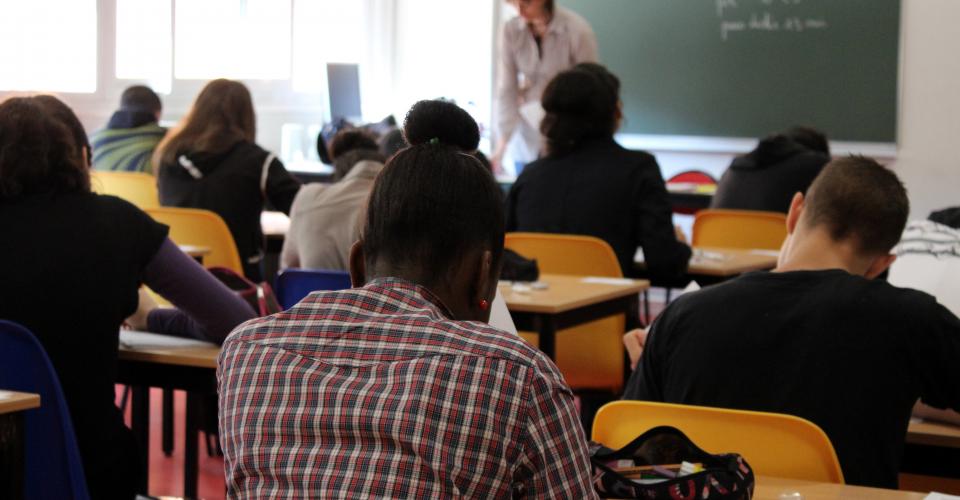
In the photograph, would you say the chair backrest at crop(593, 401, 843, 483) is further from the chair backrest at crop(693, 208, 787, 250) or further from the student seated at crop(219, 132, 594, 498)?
the chair backrest at crop(693, 208, 787, 250)

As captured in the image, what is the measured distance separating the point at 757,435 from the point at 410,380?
80 cm

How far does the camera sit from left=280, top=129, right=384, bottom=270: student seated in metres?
4.06

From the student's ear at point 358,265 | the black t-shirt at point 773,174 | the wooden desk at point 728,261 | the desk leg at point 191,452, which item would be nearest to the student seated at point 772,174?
the black t-shirt at point 773,174

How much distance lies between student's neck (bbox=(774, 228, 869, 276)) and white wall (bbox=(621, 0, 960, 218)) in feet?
18.3

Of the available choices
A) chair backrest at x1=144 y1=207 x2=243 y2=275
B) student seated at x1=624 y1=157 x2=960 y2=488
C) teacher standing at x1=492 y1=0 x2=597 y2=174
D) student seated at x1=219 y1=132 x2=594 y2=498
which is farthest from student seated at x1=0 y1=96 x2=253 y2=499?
teacher standing at x1=492 y1=0 x2=597 y2=174

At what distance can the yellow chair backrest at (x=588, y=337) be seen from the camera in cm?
435

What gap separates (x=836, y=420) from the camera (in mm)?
2096

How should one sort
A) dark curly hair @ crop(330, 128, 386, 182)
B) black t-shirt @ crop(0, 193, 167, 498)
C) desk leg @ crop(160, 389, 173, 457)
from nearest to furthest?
black t-shirt @ crop(0, 193, 167, 498), dark curly hair @ crop(330, 128, 386, 182), desk leg @ crop(160, 389, 173, 457)

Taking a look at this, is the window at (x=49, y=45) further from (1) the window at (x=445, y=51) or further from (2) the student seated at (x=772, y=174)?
(2) the student seated at (x=772, y=174)

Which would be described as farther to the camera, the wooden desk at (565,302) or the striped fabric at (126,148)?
the striped fabric at (126,148)

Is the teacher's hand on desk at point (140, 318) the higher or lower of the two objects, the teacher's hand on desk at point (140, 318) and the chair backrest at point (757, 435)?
the lower

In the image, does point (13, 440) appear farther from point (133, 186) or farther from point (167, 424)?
point (133, 186)

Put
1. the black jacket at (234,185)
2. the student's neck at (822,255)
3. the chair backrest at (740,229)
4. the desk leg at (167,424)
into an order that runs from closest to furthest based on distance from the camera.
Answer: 1. the student's neck at (822,255)
2. the desk leg at (167,424)
3. the chair backrest at (740,229)
4. the black jacket at (234,185)

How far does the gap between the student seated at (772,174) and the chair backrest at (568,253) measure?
1.32 meters
